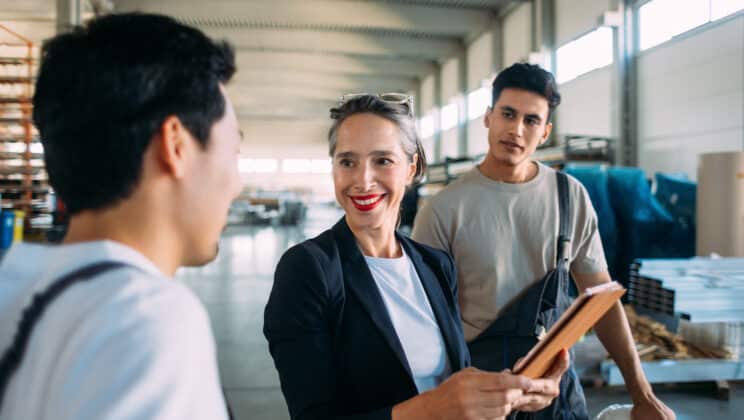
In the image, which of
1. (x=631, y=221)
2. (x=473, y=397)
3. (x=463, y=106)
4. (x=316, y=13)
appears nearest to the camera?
(x=473, y=397)

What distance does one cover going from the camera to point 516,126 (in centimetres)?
200

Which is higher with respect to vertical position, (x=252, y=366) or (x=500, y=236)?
(x=500, y=236)

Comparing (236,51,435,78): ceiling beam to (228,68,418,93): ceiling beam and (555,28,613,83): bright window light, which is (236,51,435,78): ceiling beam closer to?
(228,68,418,93): ceiling beam

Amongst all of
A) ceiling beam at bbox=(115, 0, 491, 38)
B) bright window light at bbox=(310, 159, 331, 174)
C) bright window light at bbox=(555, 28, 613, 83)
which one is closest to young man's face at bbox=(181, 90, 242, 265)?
bright window light at bbox=(555, 28, 613, 83)

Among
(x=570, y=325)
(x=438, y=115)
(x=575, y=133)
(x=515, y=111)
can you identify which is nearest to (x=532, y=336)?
(x=570, y=325)

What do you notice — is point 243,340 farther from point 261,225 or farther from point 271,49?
point 261,225

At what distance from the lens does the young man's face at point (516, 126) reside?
6.53 feet

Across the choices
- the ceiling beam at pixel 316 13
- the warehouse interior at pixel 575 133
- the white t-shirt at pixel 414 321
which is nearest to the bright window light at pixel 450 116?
the warehouse interior at pixel 575 133

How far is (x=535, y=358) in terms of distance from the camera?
1.10 metres

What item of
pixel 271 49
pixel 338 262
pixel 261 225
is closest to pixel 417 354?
pixel 338 262

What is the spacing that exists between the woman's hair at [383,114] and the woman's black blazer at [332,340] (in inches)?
15.6

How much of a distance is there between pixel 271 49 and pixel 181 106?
1891 cm

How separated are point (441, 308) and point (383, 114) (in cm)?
55

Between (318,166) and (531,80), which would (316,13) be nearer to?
(531,80)
